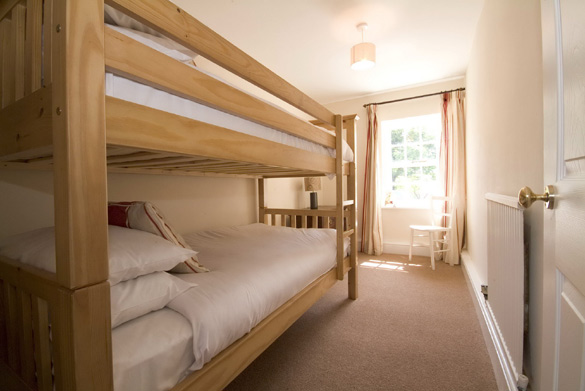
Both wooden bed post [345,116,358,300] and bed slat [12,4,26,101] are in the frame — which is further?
wooden bed post [345,116,358,300]

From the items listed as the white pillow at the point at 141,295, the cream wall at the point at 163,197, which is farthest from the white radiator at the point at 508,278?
the cream wall at the point at 163,197

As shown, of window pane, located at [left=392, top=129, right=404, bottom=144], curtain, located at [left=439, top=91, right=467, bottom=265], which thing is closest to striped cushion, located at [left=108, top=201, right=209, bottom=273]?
curtain, located at [left=439, top=91, right=467, bottom=265]

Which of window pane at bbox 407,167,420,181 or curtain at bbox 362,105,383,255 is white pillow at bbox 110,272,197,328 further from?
window pane at bbox 407,167,420,181

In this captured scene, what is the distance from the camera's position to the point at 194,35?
768 mm

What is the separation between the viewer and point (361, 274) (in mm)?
2875

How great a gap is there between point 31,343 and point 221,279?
0.52 m

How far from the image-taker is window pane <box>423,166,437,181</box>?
3635 mm

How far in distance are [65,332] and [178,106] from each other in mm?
586

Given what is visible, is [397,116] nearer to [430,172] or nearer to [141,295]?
[430,172]

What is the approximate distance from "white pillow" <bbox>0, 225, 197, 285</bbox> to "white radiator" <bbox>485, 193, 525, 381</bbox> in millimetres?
1280

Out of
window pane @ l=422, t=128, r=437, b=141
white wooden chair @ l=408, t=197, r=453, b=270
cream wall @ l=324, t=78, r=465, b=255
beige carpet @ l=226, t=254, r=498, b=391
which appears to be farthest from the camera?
window pane @ l=422, t=128, r=437, b=141

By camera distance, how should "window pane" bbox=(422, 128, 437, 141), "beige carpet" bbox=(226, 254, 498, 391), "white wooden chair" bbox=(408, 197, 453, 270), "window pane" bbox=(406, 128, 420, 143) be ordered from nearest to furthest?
"beige carpet" bbox=(226, 254, 498, 391), "white wooden chair" bbox=(408, 197, 453, 270), "window pane" bbox=(422, 128, 437, 141), "window pane" bbox=(406, 128, 420, 143)

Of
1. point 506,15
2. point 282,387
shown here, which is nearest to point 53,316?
point 282,387

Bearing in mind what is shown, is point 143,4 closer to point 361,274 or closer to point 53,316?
point 53,316
